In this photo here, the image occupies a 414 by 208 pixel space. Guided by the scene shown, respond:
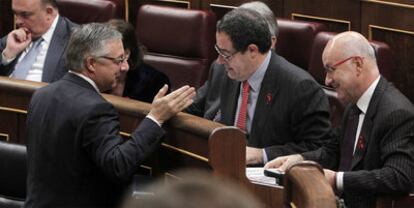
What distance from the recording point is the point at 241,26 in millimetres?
2033

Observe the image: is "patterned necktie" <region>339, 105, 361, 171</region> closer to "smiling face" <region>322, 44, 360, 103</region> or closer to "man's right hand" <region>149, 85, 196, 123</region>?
"smiling face" <region>322, 44, 360, 103</region>

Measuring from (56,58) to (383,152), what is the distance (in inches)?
45.7

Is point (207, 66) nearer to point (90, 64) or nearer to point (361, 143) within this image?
point (90, 64)

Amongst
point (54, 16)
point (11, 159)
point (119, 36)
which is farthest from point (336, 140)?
point (54, 16)

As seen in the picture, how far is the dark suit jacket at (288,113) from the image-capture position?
1.95m

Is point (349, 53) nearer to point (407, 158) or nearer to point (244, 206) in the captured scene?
point (407, 158)

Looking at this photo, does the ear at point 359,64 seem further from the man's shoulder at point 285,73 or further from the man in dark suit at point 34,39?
the man in dark suit at point 34,39

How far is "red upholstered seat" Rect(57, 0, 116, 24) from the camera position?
9.75 feet

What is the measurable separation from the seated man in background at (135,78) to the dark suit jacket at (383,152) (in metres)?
0.67

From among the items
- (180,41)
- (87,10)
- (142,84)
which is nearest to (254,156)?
(142,84)

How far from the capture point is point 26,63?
264cm

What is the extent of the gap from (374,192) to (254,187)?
9.1 inches

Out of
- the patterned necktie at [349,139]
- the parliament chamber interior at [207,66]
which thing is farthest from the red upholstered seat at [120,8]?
the patterned necktie at [349,139]

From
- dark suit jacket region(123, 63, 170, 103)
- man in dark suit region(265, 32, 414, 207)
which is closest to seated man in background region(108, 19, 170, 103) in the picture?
dark suit jacket region(123, 63, 170, 103)
